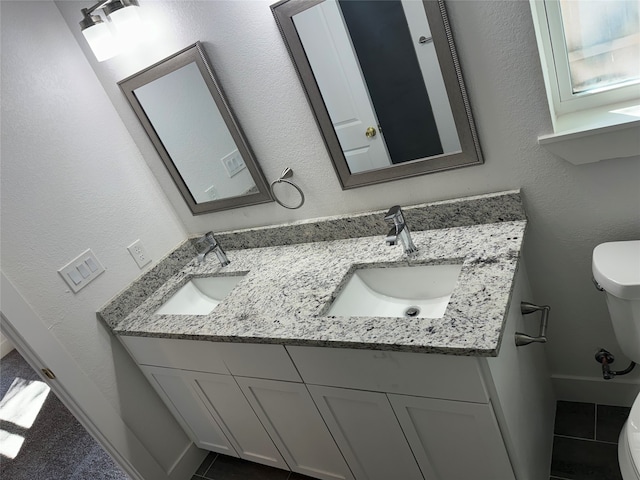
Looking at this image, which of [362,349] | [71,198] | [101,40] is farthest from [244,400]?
[101,40]

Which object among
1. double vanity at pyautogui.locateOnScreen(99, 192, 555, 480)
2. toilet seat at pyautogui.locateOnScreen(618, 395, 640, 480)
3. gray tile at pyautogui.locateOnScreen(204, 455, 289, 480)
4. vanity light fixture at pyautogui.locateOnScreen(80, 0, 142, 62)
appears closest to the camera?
toilet seat at pyautogui.locateOnScreen(618, 395, 640, 480)

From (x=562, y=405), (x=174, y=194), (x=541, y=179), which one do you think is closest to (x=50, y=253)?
(x=174, y=194)

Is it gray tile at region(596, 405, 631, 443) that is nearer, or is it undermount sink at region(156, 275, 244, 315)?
gray tile at region(596, 405, 631, 443)

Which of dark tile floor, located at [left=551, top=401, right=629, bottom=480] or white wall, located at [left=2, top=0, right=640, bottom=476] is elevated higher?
white wall, located at [left=2, top=0, right=640, bottom=476]

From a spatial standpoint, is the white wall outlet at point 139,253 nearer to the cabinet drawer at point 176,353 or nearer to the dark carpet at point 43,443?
the cabinet drawer at point 176,353

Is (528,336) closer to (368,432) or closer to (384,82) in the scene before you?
(368,432)

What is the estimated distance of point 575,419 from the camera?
1.56 meters

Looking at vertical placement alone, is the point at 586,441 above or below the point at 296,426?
below

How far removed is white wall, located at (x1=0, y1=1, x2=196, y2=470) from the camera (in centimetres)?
147

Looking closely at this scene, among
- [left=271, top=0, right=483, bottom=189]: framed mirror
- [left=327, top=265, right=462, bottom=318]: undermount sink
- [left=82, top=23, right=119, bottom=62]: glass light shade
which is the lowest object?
[left=327, top=265, right=462, bottom=318]: undermount sink

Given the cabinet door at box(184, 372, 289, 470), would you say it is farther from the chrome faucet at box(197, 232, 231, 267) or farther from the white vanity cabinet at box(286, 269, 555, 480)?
the chrome faucet at box(197, 232, 231, 267)

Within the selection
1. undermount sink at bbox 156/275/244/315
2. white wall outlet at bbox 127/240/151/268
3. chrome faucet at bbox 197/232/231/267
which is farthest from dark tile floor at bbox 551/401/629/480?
white wall outlet at bbox 127/240/151/268

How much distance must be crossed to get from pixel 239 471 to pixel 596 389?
149cm

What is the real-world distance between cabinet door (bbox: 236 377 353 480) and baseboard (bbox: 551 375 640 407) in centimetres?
86
